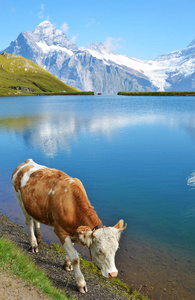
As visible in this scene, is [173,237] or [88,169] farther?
[88,169]

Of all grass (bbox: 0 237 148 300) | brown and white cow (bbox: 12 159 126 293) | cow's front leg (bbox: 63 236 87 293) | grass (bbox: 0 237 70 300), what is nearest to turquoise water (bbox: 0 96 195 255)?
grass (bbox: 0 237 148 300)

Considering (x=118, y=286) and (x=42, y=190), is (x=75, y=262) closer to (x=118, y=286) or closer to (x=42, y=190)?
(x=118, y=286)

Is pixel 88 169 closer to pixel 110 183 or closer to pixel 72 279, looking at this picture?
pixel 110 183

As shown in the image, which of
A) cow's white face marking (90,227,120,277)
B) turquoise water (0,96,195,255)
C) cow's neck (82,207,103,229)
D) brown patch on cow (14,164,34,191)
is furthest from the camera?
turquoise water (0,96,195,255)

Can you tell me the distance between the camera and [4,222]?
15.4 m

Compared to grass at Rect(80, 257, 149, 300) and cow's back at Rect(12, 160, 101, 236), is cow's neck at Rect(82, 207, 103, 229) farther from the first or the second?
grass at Rect(80, 257, 149, 300)

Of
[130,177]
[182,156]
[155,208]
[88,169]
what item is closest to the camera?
[155,208]

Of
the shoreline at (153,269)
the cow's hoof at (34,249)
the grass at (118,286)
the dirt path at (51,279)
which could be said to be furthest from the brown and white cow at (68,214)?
the shoreline at (153,269)

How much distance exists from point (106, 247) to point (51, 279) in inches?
145

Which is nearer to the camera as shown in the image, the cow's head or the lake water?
the cow's head

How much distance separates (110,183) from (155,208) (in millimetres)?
6751

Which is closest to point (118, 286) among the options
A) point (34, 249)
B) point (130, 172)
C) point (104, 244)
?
point (104, 244)

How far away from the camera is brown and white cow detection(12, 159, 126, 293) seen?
7746 millimetres

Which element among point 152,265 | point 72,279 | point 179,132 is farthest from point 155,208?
point 179,132
